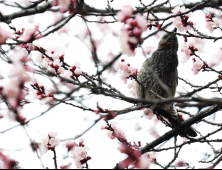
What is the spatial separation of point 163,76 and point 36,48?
2.28m

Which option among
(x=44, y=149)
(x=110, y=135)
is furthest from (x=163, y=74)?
(x=44, y=149)

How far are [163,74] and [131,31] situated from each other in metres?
2.42

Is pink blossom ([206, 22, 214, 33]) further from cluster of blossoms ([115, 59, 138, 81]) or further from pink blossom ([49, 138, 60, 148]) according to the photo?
pink blossom ([49, 138, 60, 148])

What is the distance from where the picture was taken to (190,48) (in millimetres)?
2902

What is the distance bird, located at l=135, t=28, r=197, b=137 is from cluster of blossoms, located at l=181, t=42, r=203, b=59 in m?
0.89

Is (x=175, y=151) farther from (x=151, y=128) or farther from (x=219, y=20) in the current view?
(x=151, y=128)

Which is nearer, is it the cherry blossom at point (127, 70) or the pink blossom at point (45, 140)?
the pink blossom at point (45, 140)

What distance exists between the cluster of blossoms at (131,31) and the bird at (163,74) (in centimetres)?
200

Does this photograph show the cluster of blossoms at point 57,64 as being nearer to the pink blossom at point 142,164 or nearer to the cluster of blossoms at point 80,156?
the cluster of blossoms at point 80,156

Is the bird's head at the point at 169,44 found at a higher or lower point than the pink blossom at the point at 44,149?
higher

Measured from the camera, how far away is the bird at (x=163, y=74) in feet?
13.0

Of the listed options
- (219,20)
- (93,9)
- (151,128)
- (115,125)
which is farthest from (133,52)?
(151,128)

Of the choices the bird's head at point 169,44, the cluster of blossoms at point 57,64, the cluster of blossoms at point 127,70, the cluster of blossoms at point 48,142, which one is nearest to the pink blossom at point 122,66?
the cluster of blossoms at point 127,70

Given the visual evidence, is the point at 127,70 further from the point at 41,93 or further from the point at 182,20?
the point at 41,93
